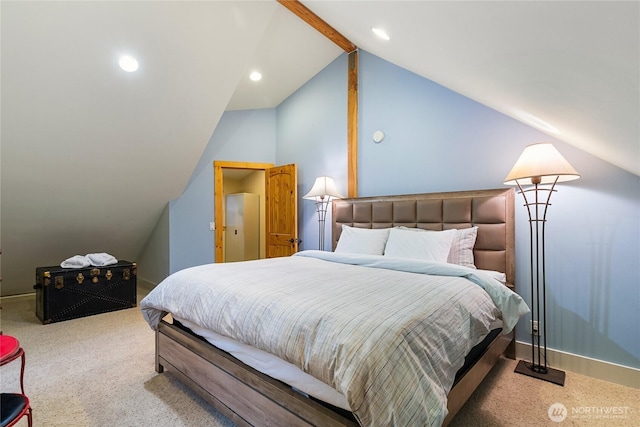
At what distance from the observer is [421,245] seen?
269cm

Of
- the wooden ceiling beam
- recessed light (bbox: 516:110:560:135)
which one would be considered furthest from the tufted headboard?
the wooden ceiling beam

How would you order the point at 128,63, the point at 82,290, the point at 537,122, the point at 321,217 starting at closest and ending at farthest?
the point at 537,122
the point at 128,63
the point at 82,290
the point at 321,217

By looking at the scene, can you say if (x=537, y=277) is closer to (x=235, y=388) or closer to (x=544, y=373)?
(x=544, y=373)

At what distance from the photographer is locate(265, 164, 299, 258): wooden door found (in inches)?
168

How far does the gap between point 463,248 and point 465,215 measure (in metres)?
0.34

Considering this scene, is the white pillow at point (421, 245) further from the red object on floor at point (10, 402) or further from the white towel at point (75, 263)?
the white towel at point (75, 263)

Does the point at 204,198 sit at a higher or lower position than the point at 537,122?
lower

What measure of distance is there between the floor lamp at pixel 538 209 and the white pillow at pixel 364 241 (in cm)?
121

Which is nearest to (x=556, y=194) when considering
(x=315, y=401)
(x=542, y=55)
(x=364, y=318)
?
(x=542, y=55)

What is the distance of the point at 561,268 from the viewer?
2.43 metres

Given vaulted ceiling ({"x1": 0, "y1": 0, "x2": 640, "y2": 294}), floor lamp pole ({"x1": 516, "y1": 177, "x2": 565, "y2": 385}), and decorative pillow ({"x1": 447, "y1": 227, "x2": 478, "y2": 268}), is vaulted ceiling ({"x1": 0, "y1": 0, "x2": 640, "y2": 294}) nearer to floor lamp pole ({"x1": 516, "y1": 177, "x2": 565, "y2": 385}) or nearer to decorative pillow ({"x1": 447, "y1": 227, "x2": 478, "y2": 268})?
floor lamp pole ({"x1": 516, "y1": 177, "x2": 565, "y2": 385})

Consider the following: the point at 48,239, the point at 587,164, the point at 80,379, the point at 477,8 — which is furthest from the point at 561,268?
the point at 48,239

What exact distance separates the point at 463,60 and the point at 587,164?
4.57 feet
